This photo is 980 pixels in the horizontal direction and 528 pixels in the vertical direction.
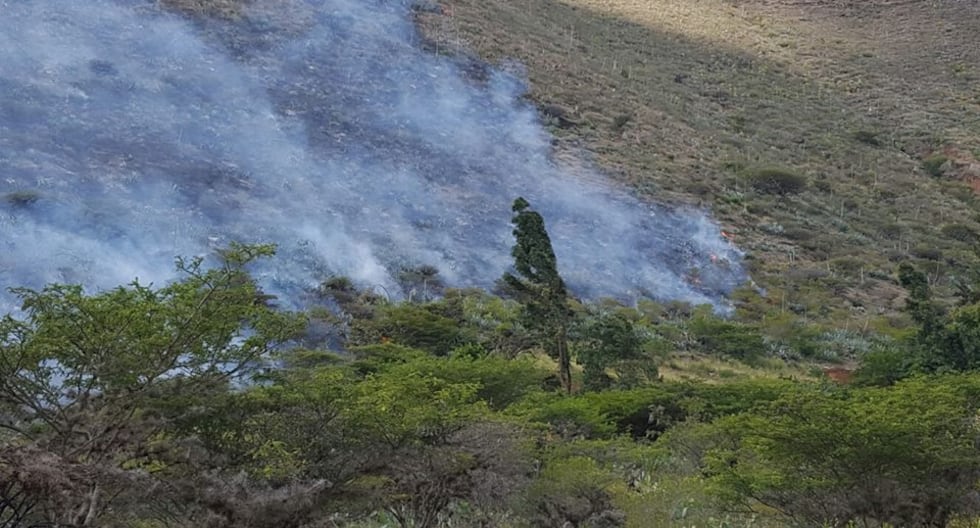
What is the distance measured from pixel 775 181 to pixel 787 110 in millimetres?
15825

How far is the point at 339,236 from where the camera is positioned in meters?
37.8

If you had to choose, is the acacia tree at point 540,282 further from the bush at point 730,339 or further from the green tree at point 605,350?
the bush at point 730,339

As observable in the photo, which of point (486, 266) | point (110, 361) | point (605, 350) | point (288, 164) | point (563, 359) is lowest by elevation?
point (486, 266)

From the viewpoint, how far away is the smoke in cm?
3316

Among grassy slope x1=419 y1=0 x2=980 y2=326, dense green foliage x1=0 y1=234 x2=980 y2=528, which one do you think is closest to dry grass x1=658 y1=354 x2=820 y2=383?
grassy slope x1=419 y1=0 x2=980 y2=326

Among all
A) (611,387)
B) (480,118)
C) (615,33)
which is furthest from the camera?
(615,33)

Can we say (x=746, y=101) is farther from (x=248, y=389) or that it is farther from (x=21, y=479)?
(x=21, y=479)

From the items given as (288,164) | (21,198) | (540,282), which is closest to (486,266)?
(288,164)

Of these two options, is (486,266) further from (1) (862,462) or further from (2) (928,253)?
(2) (928,253)

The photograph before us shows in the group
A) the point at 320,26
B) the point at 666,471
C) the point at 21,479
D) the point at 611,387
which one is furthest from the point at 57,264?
the point at 320,26

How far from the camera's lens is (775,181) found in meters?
56.9

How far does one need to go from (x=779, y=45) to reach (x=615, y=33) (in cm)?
1626

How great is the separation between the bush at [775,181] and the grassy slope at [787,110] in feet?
2.45

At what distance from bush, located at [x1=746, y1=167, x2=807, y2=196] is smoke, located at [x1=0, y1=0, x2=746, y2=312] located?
29.5 feet
